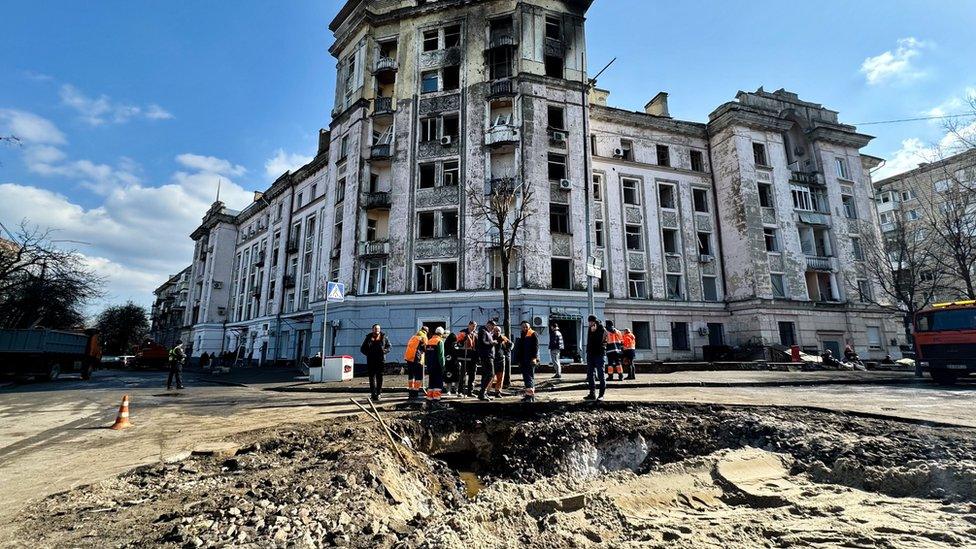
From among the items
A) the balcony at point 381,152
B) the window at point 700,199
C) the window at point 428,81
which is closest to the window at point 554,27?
the window at point 428,81

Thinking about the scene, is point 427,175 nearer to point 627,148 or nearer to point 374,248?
point 374,248

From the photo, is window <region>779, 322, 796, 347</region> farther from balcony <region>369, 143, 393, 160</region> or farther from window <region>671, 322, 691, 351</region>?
balcony <region>369, 143, 393, 160</region>

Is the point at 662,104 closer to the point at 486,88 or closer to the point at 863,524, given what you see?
the point at 486,88

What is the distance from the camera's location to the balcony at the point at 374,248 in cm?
2350

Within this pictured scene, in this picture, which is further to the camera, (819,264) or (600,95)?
(600,95)

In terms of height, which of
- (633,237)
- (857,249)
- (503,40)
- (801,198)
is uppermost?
(503,40)

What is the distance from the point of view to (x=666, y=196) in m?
28.6

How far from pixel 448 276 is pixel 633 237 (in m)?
12.8

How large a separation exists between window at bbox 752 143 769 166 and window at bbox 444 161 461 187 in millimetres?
20839

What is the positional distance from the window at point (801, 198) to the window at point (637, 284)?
12.7 metres

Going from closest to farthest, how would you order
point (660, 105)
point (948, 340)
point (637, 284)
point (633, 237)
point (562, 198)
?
point (948, 340), point (562, 198), point (637, 284), point (633, 237), point (660, 105)

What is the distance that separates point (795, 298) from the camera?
85.8ft

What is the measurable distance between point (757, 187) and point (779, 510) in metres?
28.8

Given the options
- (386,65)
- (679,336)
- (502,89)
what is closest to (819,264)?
(679,336)
